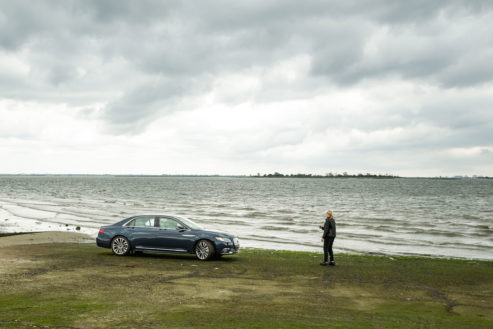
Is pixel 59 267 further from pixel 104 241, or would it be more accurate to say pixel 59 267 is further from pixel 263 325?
pixel 263 325

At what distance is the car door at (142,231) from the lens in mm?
17281

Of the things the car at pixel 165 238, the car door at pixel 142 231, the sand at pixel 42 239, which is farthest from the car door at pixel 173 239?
the sand at pixel 42 239

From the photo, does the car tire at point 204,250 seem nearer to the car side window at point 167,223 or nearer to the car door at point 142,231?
the car side window at point 167,223

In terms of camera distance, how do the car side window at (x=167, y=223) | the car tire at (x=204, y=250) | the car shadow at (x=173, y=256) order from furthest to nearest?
the car side window at (x=167, y=223), the car shadow at (x=173, y=256), the car tire at (x=204, y=250)

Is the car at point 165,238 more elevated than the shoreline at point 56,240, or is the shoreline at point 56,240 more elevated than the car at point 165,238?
the car at point 165,238

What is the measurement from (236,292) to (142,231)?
7122 millimetres

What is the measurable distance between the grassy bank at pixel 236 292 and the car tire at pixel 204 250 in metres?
0.50

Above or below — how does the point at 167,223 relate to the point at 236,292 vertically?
above

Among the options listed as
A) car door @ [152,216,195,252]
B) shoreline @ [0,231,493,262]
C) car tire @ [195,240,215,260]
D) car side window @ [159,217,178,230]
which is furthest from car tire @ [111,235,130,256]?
shoreline @ [0,231,493,262]

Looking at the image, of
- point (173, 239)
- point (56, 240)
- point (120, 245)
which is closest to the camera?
point (173, 239)

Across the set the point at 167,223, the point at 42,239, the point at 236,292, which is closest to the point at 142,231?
the point at 167,223

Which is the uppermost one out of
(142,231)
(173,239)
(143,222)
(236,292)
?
(143,222)

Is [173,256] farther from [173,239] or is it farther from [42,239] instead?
[42,239]

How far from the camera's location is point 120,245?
1758 centimetres
